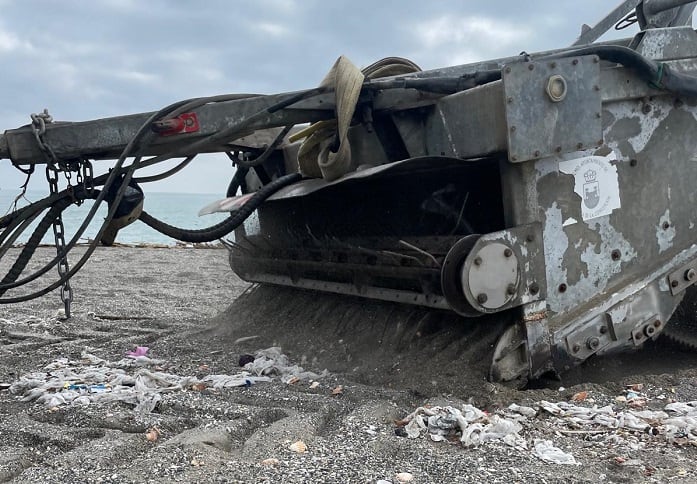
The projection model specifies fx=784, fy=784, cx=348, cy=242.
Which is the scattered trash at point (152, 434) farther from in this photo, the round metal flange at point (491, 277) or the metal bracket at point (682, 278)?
the metal bracket at point (682, 278)

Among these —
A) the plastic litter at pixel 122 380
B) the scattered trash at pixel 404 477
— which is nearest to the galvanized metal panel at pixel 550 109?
the scattered trash at pixel 404 477

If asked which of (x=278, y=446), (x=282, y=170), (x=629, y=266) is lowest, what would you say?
(x=278, y=446)

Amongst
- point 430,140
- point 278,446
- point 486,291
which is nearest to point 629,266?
point 486,291

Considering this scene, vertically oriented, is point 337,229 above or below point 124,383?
above

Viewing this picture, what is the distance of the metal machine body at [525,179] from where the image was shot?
10.5ft

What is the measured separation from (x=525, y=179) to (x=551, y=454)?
120cm

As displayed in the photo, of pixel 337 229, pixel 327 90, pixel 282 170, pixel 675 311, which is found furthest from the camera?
pixel 282 170

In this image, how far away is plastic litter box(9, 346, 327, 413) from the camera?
10.8 feet

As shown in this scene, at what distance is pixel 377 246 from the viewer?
13.0 ft

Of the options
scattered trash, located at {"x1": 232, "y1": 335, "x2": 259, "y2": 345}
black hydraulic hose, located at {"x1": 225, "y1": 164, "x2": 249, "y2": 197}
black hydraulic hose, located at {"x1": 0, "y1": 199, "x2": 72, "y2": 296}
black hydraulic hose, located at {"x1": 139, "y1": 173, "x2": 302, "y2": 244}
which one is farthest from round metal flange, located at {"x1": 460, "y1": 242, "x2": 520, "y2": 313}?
black hydraulic hose, located at {"x1": 225, "y1": 164, "x2": 249, "y2": 197}

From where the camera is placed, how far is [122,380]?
11.9 ft

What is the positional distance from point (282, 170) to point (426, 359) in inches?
75.0

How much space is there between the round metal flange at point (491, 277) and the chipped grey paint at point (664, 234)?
857 millimetres

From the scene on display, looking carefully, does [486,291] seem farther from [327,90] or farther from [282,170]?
[282,170]
